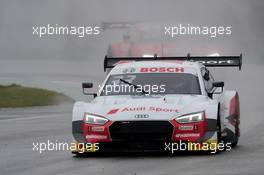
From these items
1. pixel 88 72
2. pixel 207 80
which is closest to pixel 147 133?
pixel 207 80

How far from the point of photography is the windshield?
43.1 ft

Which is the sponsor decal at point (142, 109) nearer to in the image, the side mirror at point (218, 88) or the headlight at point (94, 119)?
the headlight at point (94, 119)

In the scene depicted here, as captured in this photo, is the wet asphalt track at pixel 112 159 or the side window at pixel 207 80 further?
the side window at pixel 207 80

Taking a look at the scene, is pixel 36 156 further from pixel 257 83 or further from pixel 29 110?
pixel 257 83

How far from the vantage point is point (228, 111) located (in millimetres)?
13430

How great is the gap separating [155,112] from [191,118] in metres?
0.42

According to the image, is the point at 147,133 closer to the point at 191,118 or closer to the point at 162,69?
the point at 191,118

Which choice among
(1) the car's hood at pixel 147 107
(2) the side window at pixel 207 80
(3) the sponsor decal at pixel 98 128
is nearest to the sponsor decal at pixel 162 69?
(2) the side window at pixel 207 80

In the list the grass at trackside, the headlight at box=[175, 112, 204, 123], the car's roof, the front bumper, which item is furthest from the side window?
the grass at trackside

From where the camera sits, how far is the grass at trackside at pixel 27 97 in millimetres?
24516

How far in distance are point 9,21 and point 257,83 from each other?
62.3ft

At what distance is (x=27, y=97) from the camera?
2530cm

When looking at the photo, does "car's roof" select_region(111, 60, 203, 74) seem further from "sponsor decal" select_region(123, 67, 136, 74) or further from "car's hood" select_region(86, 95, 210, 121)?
"car's hood" select_region(86, 95, 210, 121)

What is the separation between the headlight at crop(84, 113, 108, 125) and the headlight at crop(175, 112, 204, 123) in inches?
33.1
